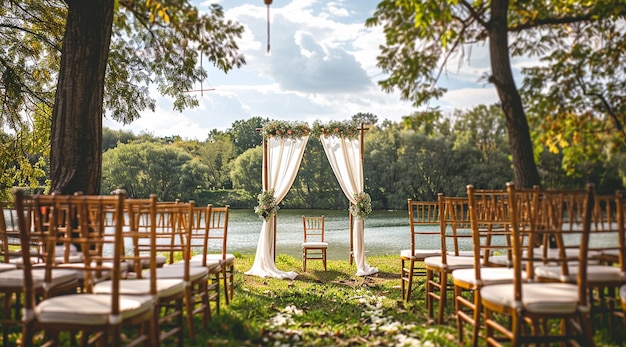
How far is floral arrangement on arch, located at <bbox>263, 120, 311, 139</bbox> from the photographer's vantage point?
770 centimetres

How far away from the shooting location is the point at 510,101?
5098 millimetres

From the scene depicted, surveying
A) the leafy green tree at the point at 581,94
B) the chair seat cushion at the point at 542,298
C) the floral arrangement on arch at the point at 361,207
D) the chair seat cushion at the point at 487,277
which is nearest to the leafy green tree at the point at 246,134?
the floral arrangement on arch at the point at 361,207

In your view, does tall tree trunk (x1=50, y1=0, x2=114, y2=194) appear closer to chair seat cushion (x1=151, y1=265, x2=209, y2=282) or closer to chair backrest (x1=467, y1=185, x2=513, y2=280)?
chair seat cushion (x1=151, y1=265, x2=209, y2=282)

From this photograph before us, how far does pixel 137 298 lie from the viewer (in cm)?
239

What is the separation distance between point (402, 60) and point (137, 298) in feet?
18.0

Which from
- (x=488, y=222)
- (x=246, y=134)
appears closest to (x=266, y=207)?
(x=488, y=222)

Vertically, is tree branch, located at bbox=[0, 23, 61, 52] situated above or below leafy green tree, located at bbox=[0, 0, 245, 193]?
above

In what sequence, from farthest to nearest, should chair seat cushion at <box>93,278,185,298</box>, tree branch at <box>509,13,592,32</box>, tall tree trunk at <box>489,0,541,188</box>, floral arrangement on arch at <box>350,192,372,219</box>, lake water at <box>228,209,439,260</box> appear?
lake water at <box>228,209,439,260</box>
floral arrangement on arch at <box>350,192,372,219</box>
tree branch at <box>509,13,592,32</box>
tall tree trunk at <box>489,0,541,188</box>
chair seat cushion at <box>93,278,185,298</box>

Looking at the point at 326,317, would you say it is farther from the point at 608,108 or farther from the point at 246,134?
the point at 246,134

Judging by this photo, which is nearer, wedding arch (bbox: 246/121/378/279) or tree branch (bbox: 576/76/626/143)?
tree branch (bbox: 576/76/626/143)

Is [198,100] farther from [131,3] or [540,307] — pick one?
[540,307]

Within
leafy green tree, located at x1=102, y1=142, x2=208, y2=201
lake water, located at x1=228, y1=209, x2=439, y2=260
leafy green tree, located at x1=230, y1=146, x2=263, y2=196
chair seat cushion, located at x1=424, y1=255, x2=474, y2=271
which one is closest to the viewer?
chair seat cushion, located at x1=424, y1=255, x2=474, y2=271

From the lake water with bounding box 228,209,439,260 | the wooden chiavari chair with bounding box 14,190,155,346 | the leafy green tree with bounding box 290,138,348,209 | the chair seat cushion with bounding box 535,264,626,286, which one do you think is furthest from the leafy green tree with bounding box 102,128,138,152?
the chair seat cushion with bounding box 535,264,626,286

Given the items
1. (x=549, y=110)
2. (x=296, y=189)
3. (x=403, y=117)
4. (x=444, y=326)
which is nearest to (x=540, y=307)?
(x=444, y=326)
